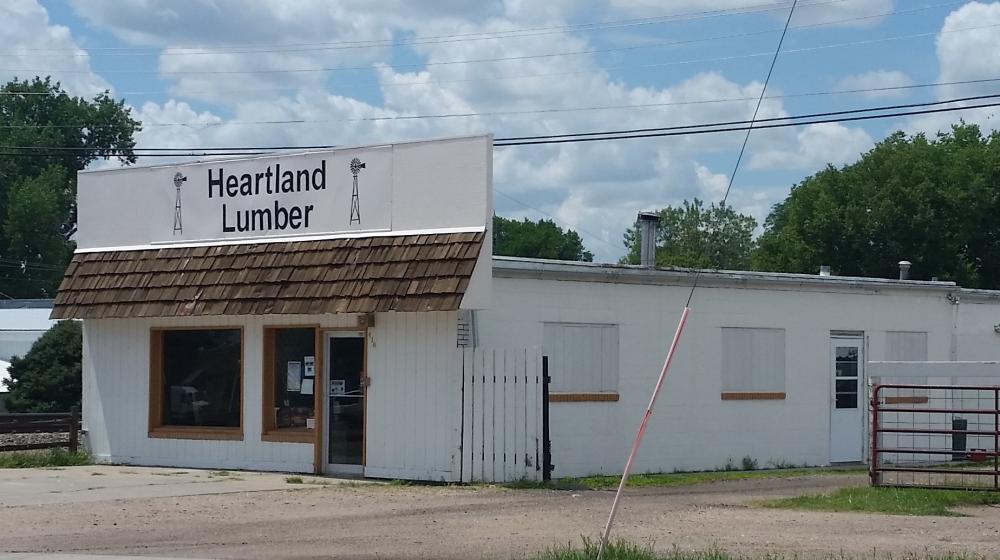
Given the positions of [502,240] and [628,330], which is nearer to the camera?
[628,330]

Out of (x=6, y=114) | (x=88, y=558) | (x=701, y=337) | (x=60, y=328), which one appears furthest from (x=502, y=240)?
(x=88, y=558)

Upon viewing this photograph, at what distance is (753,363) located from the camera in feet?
69.0

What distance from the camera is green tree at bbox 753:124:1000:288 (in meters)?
49.4

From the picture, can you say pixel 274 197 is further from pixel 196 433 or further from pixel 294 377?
pixel 196 433

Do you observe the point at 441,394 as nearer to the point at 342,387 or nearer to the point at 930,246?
the point at 342,387

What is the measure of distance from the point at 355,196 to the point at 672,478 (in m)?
6.32

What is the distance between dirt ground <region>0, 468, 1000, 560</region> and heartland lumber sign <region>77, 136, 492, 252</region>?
3927 mm

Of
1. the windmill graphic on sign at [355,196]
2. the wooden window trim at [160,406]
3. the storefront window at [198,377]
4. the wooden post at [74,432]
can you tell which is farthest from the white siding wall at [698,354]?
the wooden post at [74,432]

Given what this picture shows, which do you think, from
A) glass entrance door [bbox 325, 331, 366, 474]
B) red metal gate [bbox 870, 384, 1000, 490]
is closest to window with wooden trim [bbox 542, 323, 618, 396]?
glass entrance door [bbox 325, 331, 366, 474]

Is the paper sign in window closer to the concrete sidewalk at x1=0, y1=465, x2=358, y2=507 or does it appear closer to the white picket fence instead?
the concrete sidewalk at x1=0, y1=465, x2=358, y2=507

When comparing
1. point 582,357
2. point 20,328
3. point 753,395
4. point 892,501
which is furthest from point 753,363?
point 20,328

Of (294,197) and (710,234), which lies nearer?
(294,197)

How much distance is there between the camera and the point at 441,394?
17281 millimetres

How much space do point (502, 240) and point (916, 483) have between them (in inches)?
2822
